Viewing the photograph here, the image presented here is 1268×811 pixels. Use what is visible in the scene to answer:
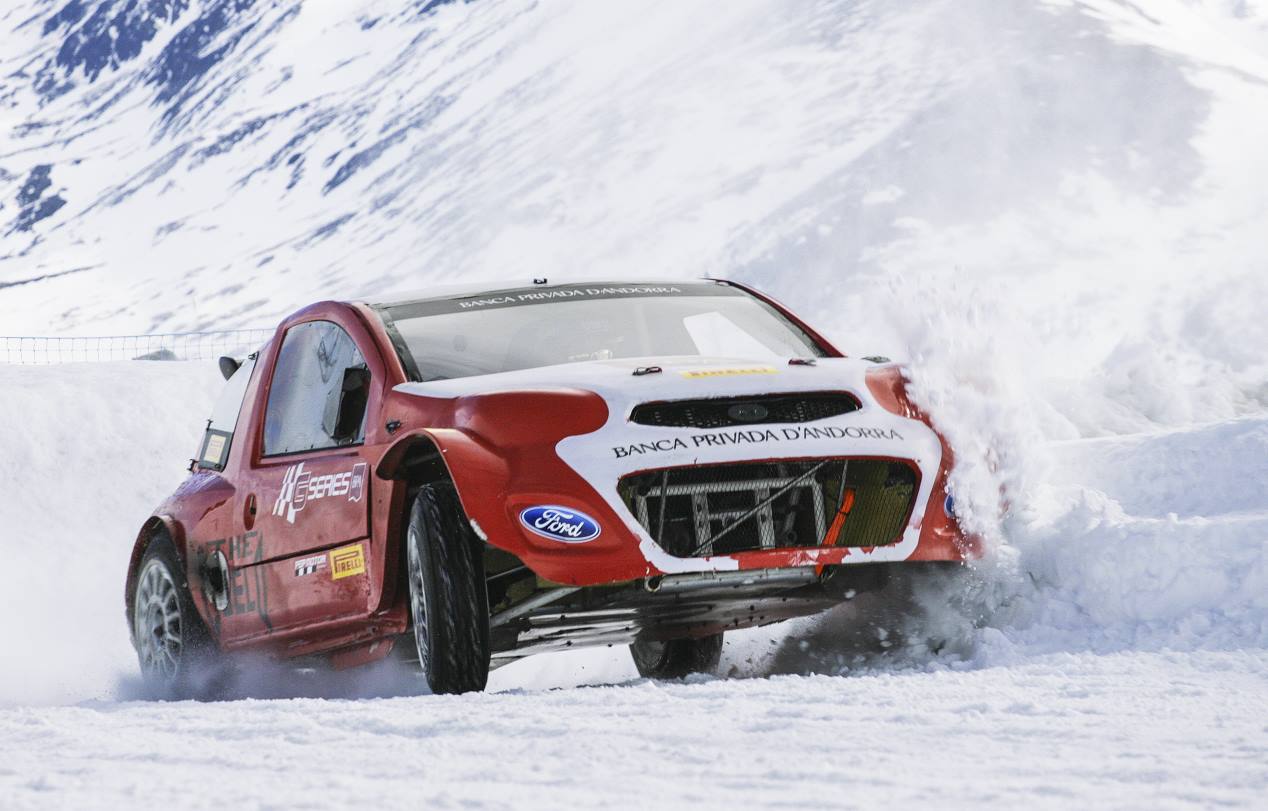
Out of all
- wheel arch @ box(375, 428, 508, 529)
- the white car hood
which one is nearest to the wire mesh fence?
wheel arch @ box(375, 428, 508, 529)

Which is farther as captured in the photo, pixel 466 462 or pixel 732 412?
pixel 732 412

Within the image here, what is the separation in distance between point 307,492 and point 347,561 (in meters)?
0.41

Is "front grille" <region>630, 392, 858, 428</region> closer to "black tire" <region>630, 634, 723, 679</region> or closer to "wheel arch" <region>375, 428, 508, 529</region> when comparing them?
"wheel arch" <region>375, 428, 508, 529</region>

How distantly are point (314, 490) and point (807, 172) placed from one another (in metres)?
45.5

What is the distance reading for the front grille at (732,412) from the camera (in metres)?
4.83

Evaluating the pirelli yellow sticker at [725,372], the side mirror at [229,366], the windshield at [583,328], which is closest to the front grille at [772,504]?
the pirelli yellow sticker at [725,372]

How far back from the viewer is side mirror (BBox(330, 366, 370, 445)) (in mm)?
5496

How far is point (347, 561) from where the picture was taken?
5414 millimetres

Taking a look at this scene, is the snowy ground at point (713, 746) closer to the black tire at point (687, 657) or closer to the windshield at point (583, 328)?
the windshield at point (583, 328)

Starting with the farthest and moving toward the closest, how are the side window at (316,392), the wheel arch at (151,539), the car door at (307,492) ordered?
the wheel arch at (151,539) → the side window at (316,392) → the car door at (307,492)

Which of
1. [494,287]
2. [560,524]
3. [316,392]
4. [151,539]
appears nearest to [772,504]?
[560,524]

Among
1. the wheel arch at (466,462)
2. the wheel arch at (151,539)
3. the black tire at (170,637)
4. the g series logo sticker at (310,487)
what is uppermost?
the wheel arch at (466,462)

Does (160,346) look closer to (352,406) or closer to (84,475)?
(84,475)

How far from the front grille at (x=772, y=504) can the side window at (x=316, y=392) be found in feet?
3.81
